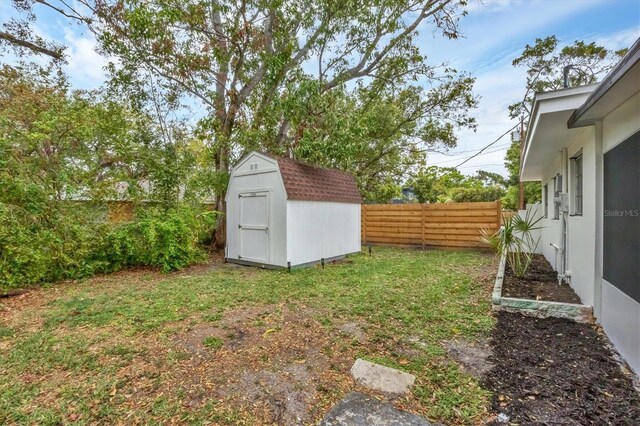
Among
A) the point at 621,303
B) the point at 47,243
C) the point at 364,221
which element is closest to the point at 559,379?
the point at 621,303

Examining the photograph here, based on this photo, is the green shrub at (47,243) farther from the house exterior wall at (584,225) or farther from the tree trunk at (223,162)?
the house exterior wall at (584,225)

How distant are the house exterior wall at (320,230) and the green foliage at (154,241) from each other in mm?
2470

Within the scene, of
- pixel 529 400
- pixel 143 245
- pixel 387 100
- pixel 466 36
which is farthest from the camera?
pixel 387 100

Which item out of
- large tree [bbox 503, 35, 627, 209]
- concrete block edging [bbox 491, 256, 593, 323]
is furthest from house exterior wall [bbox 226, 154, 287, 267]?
large tree [bbox 503, 35, 627, 209]

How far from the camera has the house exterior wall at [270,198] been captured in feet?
21.7

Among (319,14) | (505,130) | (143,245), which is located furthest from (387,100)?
(143,245)

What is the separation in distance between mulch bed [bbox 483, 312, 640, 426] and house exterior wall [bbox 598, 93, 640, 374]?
0.43 feet

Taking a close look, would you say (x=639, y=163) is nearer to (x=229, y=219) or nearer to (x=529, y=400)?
(x=529, y=400)

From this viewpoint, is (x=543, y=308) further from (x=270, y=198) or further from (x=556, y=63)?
(x=556, y=63)

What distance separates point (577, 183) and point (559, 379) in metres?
3.51

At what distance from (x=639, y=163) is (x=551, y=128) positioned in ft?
6.10

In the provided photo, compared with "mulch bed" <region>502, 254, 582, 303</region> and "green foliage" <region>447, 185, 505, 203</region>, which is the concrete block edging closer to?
"mulch bed" <region>502, 254, 582, 303</region>

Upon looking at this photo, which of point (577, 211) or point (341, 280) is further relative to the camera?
point (341, 280)

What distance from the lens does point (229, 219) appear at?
7.73m
